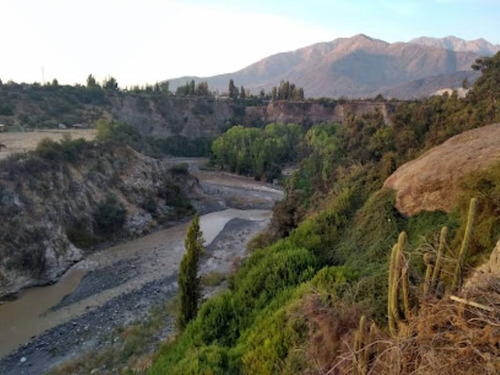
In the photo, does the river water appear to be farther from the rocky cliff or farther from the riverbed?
the rocky cliff

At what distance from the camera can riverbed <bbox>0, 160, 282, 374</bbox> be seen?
690 inches

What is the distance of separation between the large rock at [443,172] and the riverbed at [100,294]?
45.6 feet

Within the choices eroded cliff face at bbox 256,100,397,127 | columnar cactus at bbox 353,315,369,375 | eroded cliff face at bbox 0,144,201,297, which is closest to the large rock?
columnar cactus at bbox 353,315,369,375

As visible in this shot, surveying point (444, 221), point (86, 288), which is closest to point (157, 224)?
point (86, 288)

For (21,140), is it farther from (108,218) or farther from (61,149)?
(108,218)

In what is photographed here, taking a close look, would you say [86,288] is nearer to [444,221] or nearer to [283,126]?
[444,221]

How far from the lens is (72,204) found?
32031 millimetres

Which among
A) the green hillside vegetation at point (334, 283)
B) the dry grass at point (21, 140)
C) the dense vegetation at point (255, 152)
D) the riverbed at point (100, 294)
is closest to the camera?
the green hillside vegetation at point (334, 283)

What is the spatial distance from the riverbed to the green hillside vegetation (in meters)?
6.69

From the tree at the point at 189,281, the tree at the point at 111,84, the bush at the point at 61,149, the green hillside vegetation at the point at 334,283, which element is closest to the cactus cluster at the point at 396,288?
the green hillside vegetation at the point at 334,283

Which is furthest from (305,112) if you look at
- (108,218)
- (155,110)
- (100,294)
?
(100,294)

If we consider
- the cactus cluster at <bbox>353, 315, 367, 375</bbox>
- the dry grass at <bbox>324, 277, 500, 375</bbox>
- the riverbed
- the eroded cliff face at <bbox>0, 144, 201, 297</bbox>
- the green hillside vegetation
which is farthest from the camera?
the eroded cliff face at <bbox>0, 144, 201, 297</bbox>

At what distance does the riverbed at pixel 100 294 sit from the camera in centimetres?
1753

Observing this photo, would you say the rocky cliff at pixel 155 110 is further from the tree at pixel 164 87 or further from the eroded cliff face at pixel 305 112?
the tree at pixel 164 87
